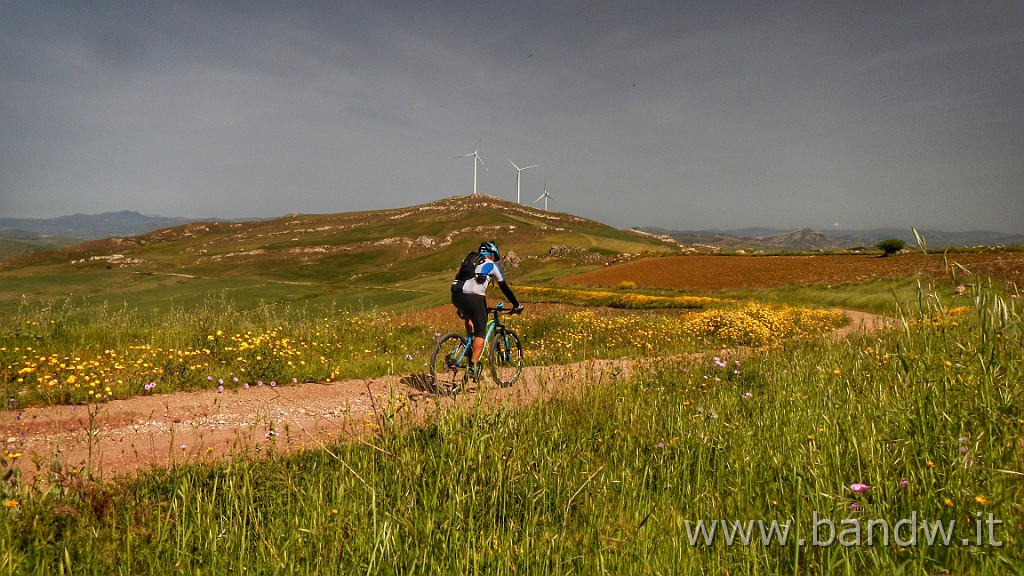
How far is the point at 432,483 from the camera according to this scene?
150 inches

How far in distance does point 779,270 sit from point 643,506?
41833 mm

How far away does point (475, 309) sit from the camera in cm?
999

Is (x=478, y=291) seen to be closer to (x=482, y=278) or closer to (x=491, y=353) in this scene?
(x=482, y=278)

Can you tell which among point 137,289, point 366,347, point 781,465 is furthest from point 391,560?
point 137,289

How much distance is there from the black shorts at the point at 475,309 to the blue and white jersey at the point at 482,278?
0.36 ft

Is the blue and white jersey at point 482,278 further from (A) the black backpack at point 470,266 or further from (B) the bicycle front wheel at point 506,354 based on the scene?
(B) the bicycle front wheel at point 506,354

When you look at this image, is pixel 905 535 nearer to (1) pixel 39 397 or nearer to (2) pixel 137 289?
(1) pixel 39 397

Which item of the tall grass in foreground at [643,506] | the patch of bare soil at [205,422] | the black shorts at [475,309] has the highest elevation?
the black shorts at [475,309]

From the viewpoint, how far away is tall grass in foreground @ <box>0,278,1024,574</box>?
2.76 meters

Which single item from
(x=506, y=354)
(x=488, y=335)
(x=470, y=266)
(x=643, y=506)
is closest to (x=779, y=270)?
(x=506, y=354)

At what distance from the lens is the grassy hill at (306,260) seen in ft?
185

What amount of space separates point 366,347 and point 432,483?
10347 millimetres

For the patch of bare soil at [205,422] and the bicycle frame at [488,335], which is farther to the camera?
the bicycle frame at [488,335]

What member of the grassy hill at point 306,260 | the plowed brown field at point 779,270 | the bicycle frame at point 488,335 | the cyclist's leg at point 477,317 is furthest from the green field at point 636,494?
the grassy hill at point 306,260
